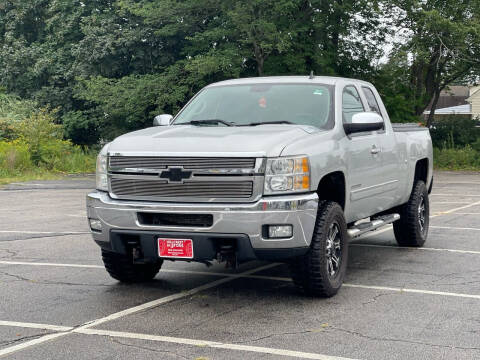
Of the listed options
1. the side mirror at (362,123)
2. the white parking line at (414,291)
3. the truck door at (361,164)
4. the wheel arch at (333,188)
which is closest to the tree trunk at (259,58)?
the truck door at (361,164)

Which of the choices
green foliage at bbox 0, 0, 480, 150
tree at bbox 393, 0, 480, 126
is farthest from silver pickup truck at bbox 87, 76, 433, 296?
tree at bbox 393, 0, 480, 126

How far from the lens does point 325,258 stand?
273 inches

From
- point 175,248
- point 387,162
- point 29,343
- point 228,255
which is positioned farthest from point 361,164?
point 29,343

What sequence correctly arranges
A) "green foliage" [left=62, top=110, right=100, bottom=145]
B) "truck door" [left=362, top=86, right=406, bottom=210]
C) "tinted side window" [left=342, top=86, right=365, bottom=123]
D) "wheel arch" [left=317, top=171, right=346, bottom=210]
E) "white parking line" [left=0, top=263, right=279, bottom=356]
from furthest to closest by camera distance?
"green foliage" [left=62, top=110, right=100, bottom=145] < "truck door" [left=362, top=86, right=406, bottom=210] < "tinted side window" [left=342, top=86, right=365, bottom=123] < "wheel arch" [left=317, top=171, right=346, bottom=210] < "white parking line" [left=0, top=263, right=279, bottom=356]

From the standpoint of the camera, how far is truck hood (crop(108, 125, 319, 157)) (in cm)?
656

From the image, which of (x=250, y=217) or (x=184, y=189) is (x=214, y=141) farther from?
(x=250, y=217)

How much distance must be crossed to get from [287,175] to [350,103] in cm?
231

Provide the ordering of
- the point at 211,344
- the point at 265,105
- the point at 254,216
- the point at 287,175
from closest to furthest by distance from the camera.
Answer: the point at 211,344 < the point at 254,216 < the point at 287,175 < the point at 265,105

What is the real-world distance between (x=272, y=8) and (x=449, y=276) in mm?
26972

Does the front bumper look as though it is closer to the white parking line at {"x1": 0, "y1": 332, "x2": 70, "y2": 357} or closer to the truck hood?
the truck hood

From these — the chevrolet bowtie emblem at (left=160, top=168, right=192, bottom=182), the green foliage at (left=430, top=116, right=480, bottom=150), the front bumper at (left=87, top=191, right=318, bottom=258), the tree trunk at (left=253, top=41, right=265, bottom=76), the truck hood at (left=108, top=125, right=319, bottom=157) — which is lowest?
the green foliage at (left=430, top=116, right=480, bottom=150)

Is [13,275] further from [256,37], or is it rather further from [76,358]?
[256,37]

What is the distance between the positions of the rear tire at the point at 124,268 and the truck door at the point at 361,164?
2143 millimetres

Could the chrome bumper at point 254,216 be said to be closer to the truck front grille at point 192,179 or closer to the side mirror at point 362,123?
the truck front grille at point 192,179
